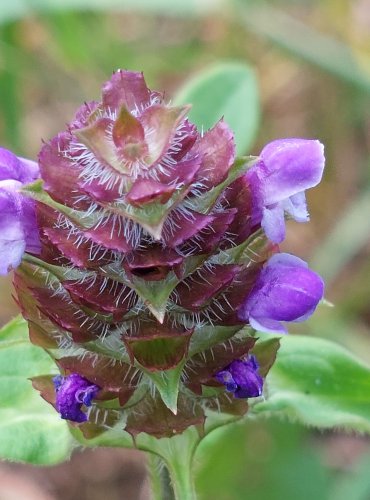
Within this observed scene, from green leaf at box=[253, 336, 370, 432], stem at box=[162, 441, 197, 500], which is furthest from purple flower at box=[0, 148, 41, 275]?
green leaf at box=[253, 336, 370, 432]

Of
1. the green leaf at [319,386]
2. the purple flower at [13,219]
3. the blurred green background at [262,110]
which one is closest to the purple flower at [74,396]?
the purple flower at [13,219]

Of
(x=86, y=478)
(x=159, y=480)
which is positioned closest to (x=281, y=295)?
(x=159, y=480)

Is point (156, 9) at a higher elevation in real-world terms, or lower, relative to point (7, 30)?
higher

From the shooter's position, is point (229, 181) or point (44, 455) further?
point (44, 455)

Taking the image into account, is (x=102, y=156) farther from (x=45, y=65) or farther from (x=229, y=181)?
(x=45, y=65)

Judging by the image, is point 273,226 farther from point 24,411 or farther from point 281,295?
point 24,411

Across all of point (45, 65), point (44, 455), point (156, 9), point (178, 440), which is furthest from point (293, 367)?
point (45, 65)

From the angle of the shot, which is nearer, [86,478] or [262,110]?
[86,478]

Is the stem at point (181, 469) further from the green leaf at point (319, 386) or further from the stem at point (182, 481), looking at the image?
the green leaf at point (319, 386)
